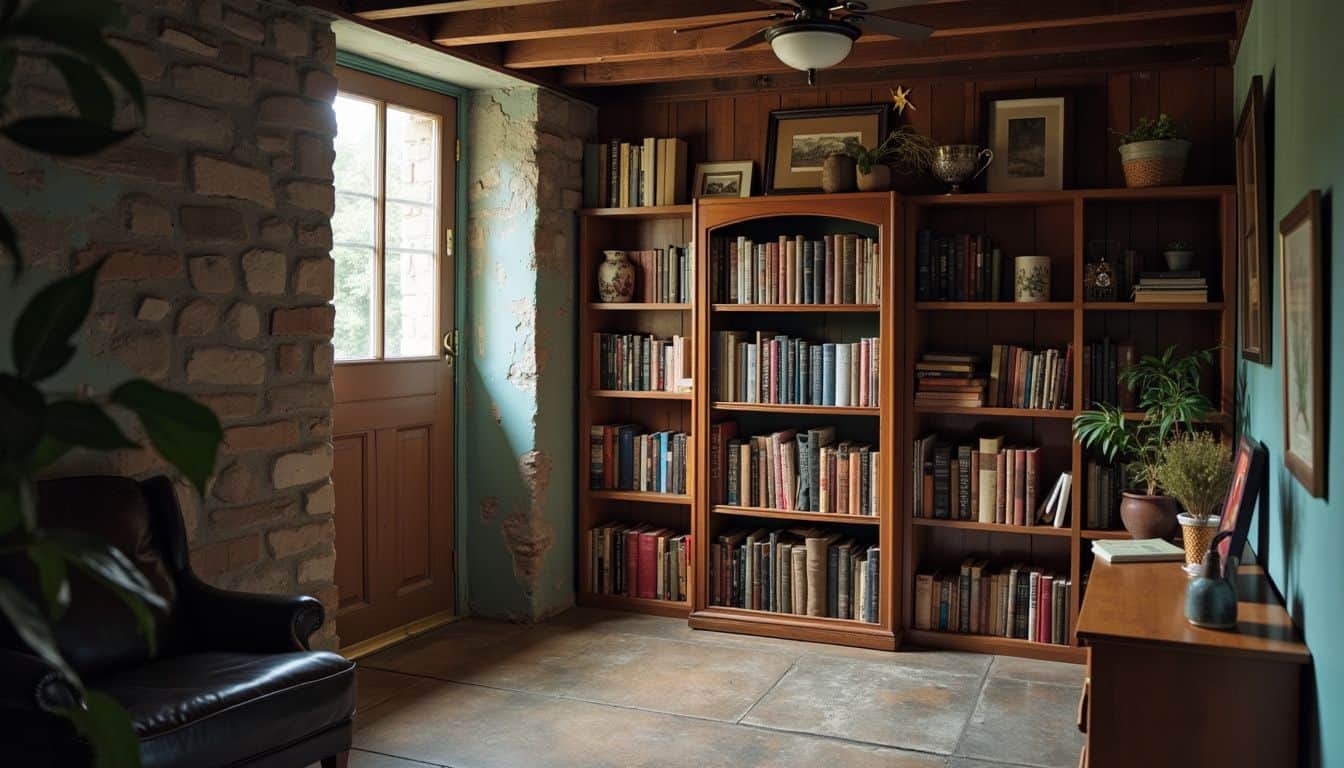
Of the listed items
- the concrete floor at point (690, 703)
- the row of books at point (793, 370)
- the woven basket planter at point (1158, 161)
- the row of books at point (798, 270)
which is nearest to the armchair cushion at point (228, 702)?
the concrete floor at point (690, 703)

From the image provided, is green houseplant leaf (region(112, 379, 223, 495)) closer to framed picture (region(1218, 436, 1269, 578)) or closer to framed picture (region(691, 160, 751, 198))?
framed picture (region(1218, 436, 1269, 578))

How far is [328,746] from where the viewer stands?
9.62 feet

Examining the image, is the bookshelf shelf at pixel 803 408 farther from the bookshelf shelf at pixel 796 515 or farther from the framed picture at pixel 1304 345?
the framed picture at pixel 1304 345

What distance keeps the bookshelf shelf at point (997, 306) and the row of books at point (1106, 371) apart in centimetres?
21

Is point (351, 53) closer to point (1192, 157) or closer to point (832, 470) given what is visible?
point (832, 470)

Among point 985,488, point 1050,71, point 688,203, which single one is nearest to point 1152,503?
point 985,488

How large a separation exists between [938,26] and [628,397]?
218 cm

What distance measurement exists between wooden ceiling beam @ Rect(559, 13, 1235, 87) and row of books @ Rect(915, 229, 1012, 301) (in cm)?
73

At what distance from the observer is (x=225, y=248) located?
3.49 m

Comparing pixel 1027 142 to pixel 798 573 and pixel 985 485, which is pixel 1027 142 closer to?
pixel 985 485

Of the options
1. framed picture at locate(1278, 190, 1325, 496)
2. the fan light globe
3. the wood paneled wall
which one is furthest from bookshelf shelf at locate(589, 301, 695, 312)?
framed picture at locate(1278, 190, 1325, 496)

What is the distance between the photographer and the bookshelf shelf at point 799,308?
4.73m

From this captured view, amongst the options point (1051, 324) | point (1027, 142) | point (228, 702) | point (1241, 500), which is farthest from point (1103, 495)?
point (228, 702)

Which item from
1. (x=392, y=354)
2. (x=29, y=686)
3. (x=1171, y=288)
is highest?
(x=1171, y=288)
